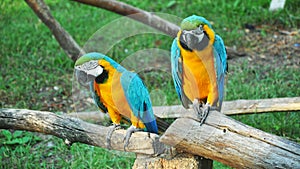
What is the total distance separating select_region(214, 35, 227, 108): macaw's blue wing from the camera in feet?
7.59

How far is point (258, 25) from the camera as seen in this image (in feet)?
18.1

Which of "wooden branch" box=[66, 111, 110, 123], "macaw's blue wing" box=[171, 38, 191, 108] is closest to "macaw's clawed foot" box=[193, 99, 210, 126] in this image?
"macaw's blue wing" box=[171, 38, 191, 108]

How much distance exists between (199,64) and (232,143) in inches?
17.1

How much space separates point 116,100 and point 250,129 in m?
0.65

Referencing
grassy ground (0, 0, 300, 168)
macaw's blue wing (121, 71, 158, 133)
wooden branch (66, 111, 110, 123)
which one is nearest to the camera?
macaw's blue wing (121, 71, 158, 133)

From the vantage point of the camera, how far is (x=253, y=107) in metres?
3.53

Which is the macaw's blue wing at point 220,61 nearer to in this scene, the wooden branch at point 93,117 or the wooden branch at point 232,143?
the wooden branch at point 232,143

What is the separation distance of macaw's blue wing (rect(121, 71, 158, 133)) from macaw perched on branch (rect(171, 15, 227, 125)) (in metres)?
0.21

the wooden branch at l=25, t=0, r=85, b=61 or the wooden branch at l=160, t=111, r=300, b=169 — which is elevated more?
the wooden branch at l=25, t=0, r=85, b=61

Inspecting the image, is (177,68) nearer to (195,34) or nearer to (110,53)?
(195,34)

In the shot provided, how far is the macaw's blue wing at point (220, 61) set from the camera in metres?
2.31

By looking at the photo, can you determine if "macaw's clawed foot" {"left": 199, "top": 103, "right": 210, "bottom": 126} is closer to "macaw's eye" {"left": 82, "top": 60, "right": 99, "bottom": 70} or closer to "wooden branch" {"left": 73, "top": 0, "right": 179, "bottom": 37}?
"macaw's eye" {"left": 82, "top": 60, "right": 99, "bottom": 70}

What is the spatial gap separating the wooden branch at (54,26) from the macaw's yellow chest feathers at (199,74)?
2133 millimetres

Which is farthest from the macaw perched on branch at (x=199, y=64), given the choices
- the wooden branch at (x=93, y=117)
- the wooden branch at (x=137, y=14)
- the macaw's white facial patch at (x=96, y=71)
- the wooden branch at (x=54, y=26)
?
the wooden branch at (x=54, y=26)
